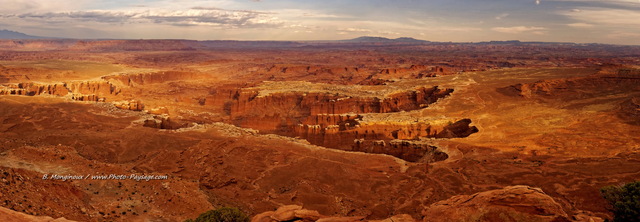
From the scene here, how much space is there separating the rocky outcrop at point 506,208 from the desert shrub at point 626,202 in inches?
57.3

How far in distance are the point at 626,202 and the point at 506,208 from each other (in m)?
3.89

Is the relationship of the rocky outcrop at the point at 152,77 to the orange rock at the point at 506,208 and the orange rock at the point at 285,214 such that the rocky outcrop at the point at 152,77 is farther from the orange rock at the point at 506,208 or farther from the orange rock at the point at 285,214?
the orange rock at the point at 506,208

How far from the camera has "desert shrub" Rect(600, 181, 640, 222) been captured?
443 inches

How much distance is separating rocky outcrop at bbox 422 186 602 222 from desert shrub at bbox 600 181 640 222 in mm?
1455

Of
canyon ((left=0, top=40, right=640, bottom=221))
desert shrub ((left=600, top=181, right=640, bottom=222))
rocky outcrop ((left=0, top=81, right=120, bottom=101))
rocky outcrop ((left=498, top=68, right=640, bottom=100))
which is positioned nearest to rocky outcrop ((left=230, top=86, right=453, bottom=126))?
canyon ((left=0, top=40, right=640, bottom=221))

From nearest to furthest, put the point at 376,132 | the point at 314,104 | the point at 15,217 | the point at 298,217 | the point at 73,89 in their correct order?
the point at 15,217 < the point at 298,217 < the point at 376,132 < the point at 314,104 < the point at 73,89

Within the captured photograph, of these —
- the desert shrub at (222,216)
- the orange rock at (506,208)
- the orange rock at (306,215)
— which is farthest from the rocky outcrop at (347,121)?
the desert shrub at (222,216)

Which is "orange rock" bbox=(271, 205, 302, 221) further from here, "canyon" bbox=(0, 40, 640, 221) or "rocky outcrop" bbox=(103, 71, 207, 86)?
"rocky outcrop" bbox=(103, 71, 207, 86)

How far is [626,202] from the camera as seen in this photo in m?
11.5

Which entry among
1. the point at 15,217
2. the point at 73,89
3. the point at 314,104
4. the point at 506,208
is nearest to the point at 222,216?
the point at 15,217

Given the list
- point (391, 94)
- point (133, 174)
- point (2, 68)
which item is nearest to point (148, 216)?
point (133, 174)

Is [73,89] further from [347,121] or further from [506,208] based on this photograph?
[506,208]

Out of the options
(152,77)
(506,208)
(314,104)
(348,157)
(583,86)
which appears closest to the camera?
(506,208)

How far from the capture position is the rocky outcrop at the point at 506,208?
10.8 m
